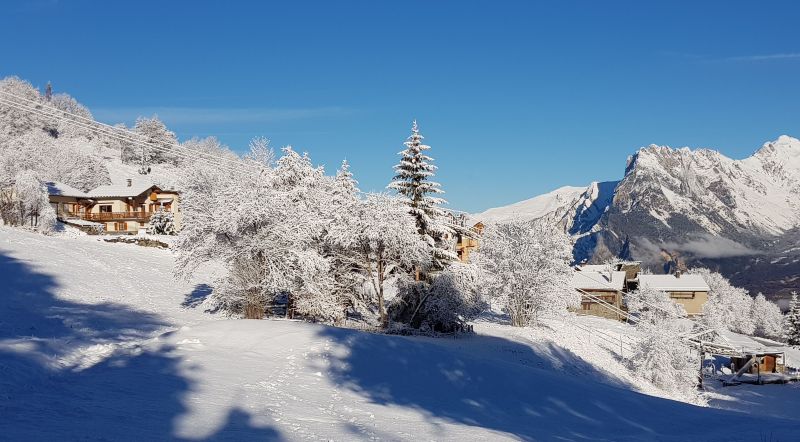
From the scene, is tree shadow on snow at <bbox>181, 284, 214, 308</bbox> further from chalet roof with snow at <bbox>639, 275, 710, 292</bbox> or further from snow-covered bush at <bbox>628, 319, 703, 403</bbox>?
chalet roof with snow at <bbox>639, 275, 710, 292</bbox>

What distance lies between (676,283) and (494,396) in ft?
244

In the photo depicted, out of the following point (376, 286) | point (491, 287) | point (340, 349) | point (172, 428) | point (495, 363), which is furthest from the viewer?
point (491, 287)

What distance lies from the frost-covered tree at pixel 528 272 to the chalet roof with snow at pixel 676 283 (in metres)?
38.3

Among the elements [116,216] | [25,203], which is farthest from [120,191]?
[25,203]

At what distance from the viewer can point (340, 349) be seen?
19.6 meters

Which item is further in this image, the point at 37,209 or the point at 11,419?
the point at 37,209

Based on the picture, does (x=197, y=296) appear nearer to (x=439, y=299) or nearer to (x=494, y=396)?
(x=439, y=299)

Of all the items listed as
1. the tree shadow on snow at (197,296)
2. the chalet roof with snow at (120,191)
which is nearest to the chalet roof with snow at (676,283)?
the tree shadow on snow at (197,296)

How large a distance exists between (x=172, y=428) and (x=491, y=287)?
125ft

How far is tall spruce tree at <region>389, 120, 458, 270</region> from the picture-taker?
33.2m

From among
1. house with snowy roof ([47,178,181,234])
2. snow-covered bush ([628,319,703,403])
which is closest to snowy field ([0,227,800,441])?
snow-covered bush ([628,319,703,403])

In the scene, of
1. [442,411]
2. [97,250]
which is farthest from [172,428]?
[97,250]

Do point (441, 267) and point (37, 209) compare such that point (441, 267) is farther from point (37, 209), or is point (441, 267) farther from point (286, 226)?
point (37, 209)

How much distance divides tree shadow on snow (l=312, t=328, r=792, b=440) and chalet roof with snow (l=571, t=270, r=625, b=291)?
54419 mm
